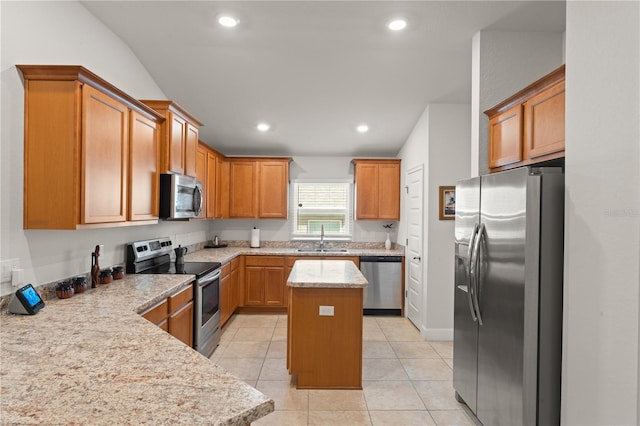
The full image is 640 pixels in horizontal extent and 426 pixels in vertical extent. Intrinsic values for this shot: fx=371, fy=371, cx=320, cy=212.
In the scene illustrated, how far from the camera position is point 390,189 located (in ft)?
18.7

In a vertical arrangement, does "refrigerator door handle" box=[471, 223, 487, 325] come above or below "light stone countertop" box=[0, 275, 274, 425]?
above

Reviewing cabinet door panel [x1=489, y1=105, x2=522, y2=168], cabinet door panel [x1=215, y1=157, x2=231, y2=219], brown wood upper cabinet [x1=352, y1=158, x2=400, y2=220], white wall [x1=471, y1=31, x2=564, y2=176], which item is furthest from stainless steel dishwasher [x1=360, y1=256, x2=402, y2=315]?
cabinet door panel [x1=489, y1=105, x2=522, y2=168]

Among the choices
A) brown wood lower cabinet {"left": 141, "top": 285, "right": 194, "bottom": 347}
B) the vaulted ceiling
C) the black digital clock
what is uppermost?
the vaulted ceiling

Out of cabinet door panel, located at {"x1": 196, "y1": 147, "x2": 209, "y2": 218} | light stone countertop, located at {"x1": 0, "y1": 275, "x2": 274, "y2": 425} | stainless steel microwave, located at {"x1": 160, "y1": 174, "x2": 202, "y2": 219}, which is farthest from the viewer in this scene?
cabinet door panel, located at {"x1": 196, "y1": 147, "x2": 209, "y2": 218}

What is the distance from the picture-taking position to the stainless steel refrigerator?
78.0 inches

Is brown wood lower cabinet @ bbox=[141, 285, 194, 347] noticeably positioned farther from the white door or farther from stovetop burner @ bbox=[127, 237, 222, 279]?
the white door

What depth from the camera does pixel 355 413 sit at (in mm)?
2709

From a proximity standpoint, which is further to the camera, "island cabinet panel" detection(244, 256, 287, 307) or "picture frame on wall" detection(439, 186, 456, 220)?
"island cabinet panel" detection(244, 256, 287, 307)

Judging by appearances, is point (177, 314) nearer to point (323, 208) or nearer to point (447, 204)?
point (447, 204)

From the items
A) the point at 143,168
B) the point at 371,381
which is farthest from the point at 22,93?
the point at 371,381

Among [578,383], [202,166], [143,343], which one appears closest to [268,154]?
[202,166]

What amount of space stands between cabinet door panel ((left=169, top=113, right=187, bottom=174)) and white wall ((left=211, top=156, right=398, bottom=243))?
8.11ft

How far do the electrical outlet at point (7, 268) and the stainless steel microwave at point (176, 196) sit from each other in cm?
125

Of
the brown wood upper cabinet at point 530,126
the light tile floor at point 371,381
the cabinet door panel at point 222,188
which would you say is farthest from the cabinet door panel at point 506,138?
the cabinet door panel at point 222,188
